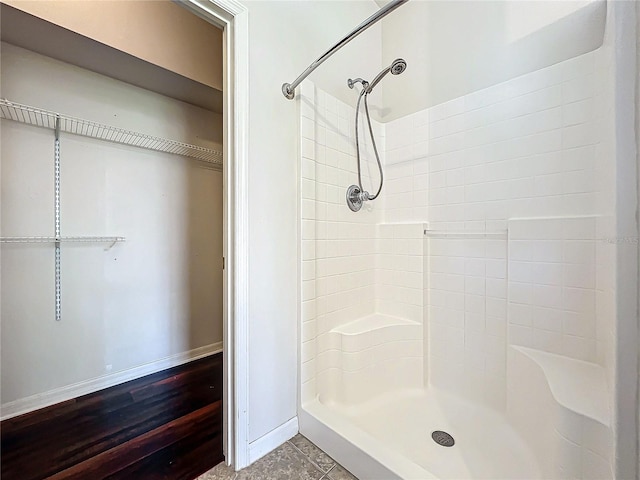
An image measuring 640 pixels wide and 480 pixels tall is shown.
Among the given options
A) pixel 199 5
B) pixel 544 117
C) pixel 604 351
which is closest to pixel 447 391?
pixel 604 351

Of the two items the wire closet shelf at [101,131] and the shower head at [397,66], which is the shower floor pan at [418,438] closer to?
the shower head at [397,66]

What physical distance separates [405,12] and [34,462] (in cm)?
335

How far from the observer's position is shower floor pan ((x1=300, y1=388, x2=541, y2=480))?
3.64 ft

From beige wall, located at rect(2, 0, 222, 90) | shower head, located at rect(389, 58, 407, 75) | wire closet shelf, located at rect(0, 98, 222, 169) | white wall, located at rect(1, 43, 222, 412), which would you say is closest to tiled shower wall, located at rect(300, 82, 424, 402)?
shower head, located at rect(389, 58, 407, 75)

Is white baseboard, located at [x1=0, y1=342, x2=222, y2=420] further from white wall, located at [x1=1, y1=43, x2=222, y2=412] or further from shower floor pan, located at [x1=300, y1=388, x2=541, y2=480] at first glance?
shower floor pan, located at [x1=300, y1=388, x2=541, y2=480]

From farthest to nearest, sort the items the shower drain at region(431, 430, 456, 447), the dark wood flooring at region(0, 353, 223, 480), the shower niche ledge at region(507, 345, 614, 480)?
1. the shower drain at region(431, 430, 456, 447)
2. the dark wood flooring at region(0, 353, 223, 480)
3. the shower niche ledge at region(507, 345, 614, 480)

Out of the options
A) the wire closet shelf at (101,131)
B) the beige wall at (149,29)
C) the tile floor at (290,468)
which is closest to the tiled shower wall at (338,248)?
the tile floor at (290,468)

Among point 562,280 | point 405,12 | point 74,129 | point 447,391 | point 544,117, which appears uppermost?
point 405,12

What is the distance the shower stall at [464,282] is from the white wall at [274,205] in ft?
0.25

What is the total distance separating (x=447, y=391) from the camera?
1675mm

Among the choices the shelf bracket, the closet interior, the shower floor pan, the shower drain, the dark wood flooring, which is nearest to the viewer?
the shower floor pan

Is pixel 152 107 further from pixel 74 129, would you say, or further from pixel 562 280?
pixel 562 280

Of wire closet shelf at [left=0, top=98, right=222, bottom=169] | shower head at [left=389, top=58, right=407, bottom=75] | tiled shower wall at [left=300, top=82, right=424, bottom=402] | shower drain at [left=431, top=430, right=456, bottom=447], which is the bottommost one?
shower drain at [left=431, top=430, right=456, bottom=447]

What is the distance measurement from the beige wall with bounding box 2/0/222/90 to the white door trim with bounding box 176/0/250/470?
0.81 metres
